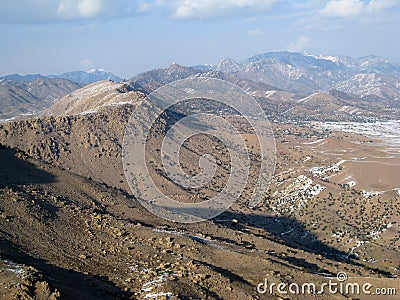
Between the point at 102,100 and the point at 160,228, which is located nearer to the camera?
the point at 160,228

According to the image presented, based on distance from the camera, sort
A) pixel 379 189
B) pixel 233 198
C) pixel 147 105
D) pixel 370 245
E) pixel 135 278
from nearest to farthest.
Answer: pixel 135 278 < pixel 370 245 < pixel 233 198 < pixel 379 189 < pixel 147 105

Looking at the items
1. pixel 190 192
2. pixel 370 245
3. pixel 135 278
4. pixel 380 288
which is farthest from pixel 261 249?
pixel 190 192

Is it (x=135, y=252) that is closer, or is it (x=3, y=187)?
(x=135, y=252)

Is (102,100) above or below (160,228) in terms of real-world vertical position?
above

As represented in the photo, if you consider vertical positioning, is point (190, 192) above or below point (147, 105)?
below

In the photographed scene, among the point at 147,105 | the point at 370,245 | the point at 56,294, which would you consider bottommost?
the point at 370,245

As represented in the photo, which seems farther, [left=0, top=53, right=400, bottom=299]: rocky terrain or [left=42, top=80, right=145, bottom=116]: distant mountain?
[left=42, top=80, right=145, bottom=116]: distant mountain

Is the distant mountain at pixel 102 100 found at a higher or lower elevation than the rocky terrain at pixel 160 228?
higher

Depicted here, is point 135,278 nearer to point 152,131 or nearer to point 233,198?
point 233,198

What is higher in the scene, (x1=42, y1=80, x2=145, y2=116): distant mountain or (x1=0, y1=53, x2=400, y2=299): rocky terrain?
(x1=42, y1=80, x2=145, y2=116): distant mountain

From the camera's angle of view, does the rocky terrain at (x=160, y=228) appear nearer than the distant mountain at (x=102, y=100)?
Yes

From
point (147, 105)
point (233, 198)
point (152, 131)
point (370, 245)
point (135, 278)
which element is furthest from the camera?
point (147, 105)
